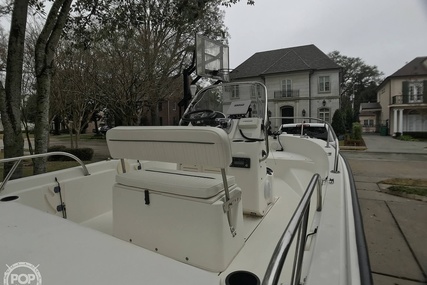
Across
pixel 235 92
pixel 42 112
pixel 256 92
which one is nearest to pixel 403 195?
pixel 256 92

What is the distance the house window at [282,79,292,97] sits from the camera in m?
23.6

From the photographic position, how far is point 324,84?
2239cm

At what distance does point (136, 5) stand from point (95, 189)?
5.30 meters

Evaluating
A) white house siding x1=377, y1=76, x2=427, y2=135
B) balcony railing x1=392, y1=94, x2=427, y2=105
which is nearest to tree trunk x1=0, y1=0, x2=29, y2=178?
balcony railing x1=392, y1=94, x2=427, y2=105

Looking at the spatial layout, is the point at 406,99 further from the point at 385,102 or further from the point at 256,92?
the point at 256,92

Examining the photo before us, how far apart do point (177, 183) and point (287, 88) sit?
935 inches

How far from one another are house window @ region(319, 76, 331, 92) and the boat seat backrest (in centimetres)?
2350

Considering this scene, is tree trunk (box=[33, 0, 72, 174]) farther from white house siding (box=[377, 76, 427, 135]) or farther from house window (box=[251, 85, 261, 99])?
white house siding (box=[377, 76, 427, 135])

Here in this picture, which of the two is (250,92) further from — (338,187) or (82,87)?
(82,87)

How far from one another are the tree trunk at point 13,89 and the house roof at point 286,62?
1893 centimetres

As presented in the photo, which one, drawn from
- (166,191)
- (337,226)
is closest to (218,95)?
(166,191)

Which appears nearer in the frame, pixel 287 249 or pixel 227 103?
pixel 287 249

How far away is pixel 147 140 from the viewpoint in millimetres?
1779

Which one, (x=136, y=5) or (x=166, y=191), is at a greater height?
(x=136, y=5)
